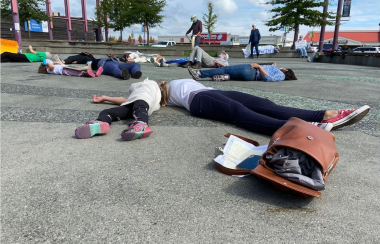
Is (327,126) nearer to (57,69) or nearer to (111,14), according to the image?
(57,69)

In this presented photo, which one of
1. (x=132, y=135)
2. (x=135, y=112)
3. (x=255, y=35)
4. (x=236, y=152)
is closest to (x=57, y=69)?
(x=135, y=112)

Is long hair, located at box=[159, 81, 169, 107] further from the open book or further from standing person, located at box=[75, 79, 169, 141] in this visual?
the open book

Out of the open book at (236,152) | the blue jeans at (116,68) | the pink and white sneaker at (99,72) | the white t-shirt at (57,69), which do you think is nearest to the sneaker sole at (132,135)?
the open book at (236,152)

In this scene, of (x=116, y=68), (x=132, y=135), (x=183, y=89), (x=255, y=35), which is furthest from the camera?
(x=255, y=35)

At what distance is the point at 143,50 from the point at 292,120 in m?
17.6

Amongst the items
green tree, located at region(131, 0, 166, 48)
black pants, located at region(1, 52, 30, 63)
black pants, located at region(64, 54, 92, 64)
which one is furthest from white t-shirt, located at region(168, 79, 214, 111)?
green tree, located at region(131, 0, 166, 48)

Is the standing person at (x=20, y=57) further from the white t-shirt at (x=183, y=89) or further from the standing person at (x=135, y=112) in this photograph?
the white t-shirt at (x=183, y=89)

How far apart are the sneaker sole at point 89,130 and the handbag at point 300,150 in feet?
4.96

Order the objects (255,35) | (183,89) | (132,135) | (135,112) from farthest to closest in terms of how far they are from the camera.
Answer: (255,35), (183,89), (135,112), (132,135)

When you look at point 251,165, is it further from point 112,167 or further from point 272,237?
point 112,167

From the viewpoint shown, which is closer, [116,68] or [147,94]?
[147,94]

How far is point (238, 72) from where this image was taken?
6.43 metres

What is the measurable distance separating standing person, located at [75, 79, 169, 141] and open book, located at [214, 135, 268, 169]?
905 mm

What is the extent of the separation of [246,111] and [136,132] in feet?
4.09
